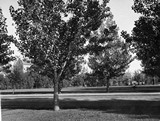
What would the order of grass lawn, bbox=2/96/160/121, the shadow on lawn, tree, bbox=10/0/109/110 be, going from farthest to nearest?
tree, bbox=10/0/109/110 → the shadow on lawn → grass lawn, bbox=2/96/160/121

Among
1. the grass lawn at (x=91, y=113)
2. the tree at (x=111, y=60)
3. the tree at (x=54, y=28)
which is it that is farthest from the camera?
the tree at (x=111, y=60)

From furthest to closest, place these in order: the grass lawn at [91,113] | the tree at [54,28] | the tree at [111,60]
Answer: the tree at [111,60] < the tree at [54,28] < the grass lawn at [91,113]

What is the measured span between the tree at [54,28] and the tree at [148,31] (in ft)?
7.53

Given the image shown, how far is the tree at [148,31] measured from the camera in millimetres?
12547

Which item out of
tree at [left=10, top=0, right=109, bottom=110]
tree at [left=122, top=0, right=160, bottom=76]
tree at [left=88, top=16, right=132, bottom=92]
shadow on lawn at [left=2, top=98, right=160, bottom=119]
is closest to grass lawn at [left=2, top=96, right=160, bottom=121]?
shadow on lawn at [left=2, top=98, right=160, bottom=119]

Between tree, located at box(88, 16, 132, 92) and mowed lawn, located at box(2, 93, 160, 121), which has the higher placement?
tree, located at box(88, 16, 132, 92)

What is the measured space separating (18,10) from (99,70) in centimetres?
1781

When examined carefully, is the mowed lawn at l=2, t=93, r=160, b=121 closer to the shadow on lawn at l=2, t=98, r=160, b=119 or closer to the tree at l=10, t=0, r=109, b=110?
the shadow on lawn at l=2, t=98, r=160, b=119

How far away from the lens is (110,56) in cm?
2977

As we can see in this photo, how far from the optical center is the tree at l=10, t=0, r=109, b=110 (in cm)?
1366

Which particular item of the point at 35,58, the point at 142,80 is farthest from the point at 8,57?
the point at 142,80

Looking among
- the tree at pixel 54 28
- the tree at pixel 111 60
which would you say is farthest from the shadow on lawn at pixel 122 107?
the tree at pixel 111 60

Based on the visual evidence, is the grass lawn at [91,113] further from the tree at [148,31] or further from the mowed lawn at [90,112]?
the tree at [148,31]

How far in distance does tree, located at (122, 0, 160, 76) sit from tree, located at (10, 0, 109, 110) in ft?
7.53
